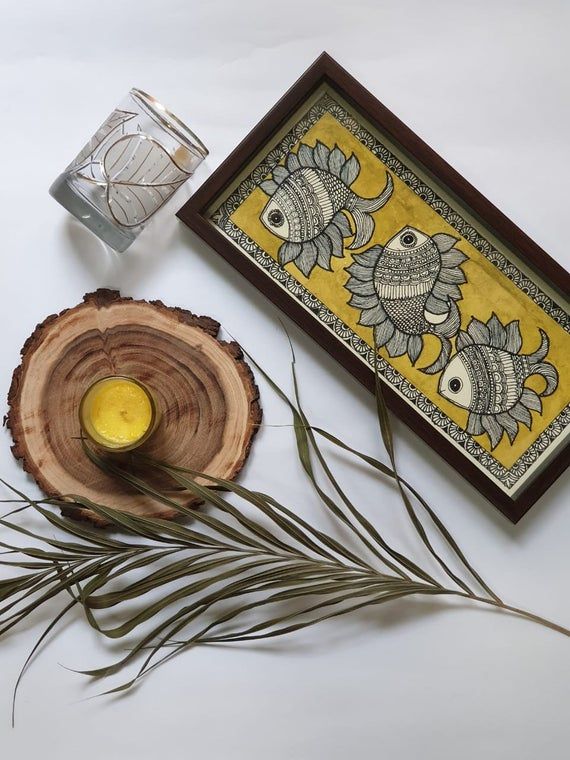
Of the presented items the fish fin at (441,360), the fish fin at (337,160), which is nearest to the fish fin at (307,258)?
the fish fin at (337,160)

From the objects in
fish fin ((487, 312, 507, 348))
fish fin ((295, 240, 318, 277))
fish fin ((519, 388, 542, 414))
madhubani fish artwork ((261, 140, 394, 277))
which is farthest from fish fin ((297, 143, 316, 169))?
fish fin ((519, 388, 542, 414))

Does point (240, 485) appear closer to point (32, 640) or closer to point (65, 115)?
point (32, 640)

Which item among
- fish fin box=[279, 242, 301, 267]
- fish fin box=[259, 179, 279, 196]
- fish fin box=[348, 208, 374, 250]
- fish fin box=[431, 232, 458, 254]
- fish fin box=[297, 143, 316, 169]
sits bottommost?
fish fin box=[279, 242, 301, 267]

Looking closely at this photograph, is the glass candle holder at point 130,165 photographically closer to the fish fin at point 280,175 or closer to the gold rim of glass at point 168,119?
the gold rim of glass at point 168,119

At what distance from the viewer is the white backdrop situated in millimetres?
982

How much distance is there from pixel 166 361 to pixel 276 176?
0.99ft

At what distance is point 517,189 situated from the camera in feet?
3.27

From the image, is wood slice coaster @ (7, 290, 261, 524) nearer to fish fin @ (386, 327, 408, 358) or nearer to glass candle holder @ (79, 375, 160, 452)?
glass candle holder @ (79, 375, 160, 452)

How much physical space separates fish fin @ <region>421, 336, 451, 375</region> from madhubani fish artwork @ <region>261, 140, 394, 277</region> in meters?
0.18

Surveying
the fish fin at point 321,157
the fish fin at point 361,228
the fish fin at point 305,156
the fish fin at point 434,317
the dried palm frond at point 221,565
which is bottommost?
the dried palm frond at point 221,565

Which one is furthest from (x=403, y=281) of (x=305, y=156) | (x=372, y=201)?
(x=305, y=156)

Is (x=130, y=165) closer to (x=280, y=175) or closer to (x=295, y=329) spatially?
(x=280, y=175)

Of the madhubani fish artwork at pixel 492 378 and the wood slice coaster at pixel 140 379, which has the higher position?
the madhubani fish artwork at pixel 492 378

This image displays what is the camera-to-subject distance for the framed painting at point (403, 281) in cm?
98
